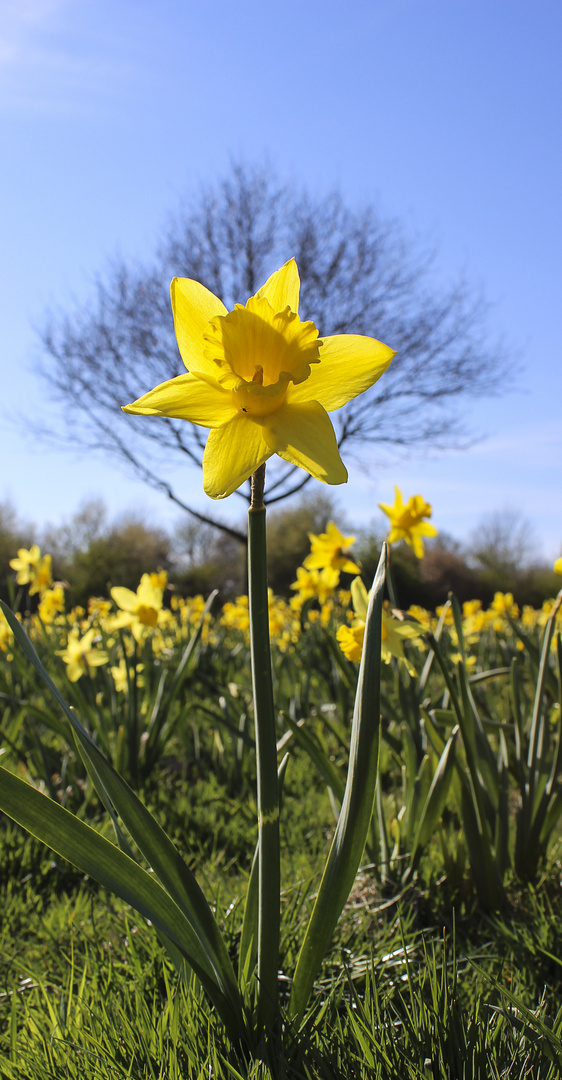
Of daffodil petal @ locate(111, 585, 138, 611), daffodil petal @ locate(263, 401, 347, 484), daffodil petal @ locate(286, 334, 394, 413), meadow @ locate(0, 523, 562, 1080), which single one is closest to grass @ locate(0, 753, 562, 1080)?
meadow @ locate(0, 523, 562, 1080)

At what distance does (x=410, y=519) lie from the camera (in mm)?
2391

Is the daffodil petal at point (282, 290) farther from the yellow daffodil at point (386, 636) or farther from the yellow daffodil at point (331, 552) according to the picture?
the yellow daffodil at point (331, 552)

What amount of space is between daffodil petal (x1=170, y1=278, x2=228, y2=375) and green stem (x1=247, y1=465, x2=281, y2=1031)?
20cm

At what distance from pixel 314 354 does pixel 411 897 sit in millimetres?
1473

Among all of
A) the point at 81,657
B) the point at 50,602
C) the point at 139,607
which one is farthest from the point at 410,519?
the point at 50,602

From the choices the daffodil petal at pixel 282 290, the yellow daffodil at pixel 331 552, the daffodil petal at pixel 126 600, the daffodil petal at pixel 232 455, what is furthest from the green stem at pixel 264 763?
the daffodil petal at pixel 126 600

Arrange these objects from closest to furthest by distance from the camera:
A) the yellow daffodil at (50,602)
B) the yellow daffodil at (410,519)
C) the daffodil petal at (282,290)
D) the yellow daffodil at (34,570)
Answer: the daffodil petal at (282,290)
the yellow daffodil at (410,519)
the yellow daffodil at (34,570)
the yellow daffodil at (50,602)

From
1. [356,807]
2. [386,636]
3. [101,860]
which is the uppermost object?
[386,636]

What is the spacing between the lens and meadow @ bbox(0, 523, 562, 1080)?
93 centimetres

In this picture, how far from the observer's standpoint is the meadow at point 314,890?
0.93 meters

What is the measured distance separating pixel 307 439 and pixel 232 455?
0.10 m

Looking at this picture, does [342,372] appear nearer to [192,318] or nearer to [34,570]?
[192,318]

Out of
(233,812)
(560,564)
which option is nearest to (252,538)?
(560,564)

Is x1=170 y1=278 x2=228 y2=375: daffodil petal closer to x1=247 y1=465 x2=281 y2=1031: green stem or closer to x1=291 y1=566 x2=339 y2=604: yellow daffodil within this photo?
x1=247 y1=465 x2=281 y2=1031: green stem
